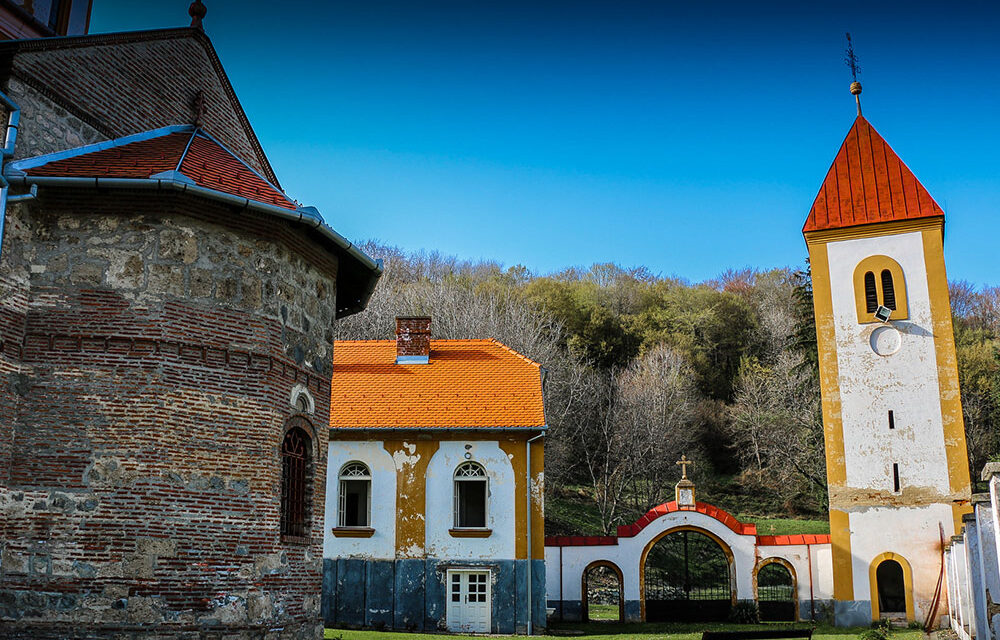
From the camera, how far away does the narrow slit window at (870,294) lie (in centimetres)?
2398

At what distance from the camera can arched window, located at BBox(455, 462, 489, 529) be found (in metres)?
21.5

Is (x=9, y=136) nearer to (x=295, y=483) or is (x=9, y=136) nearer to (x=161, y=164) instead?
(x=161, y=164)

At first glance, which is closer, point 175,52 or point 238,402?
point 238,402

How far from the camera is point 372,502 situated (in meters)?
21.5

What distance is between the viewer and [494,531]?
2095 cm

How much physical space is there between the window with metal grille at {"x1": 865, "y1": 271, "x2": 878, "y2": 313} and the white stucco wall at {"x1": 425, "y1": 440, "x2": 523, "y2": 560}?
437 inches

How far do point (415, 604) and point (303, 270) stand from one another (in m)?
11.9

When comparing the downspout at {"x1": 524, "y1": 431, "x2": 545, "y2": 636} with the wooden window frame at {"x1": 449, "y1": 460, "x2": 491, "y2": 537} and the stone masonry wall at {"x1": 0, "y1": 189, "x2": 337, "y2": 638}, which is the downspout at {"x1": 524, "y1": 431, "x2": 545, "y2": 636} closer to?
the wooden window frame at {"x1": 449, "y1": 460, "x2": 491, "y2": 537}

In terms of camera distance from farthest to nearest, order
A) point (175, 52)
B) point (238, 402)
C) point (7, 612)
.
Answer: point (175, 52)
point (238, 402)
point (7, 612)

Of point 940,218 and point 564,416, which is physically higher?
point 940,218

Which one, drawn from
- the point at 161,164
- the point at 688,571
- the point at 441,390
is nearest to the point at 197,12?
the point at 161,164

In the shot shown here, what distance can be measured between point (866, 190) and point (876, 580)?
1093 cm

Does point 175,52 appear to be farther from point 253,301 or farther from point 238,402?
point 238,402

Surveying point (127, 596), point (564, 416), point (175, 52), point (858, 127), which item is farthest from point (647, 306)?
point (127, 596)
